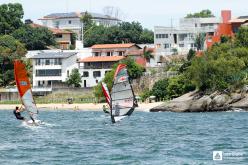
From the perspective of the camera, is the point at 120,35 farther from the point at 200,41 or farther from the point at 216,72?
the point at 216,72

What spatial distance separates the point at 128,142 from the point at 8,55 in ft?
259

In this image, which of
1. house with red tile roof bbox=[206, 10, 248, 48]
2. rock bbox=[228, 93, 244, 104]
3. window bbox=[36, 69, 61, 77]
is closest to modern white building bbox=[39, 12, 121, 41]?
window bbox=[36, 69, 61, 77]

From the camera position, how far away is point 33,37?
148 m

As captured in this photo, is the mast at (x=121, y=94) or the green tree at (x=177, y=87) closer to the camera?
the mast at (x=121, y=94)

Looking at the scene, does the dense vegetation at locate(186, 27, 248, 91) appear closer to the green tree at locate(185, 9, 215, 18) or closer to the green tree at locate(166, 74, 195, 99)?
the green tree at locate(166, 74, 195, 99)

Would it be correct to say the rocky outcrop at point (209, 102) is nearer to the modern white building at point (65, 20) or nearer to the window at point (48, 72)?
the window at point (48, 72)

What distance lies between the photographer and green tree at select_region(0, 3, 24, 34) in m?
152

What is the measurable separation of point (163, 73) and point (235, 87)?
87.9ft

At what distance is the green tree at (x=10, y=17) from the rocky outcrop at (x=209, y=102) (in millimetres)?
60790


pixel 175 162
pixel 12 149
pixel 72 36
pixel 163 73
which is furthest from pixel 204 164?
pixel 72 36

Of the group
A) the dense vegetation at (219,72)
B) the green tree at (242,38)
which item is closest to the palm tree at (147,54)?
the green tree at (242,38)

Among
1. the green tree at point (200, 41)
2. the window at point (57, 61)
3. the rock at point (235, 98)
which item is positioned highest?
the green tree at point (200, 41)

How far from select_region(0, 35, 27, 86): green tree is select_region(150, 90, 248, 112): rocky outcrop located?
3832 cm

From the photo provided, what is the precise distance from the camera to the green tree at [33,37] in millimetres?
147250
